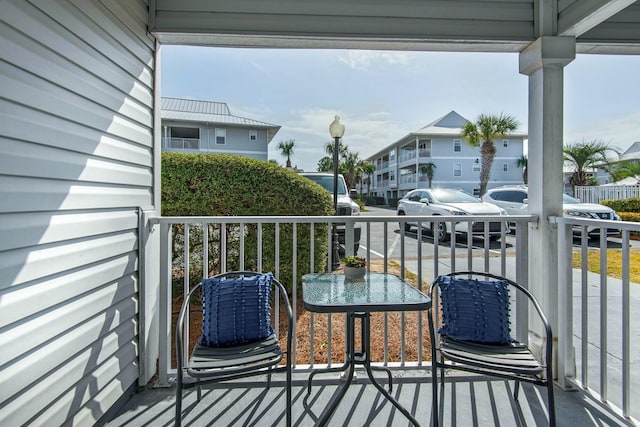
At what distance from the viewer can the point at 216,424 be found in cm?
184

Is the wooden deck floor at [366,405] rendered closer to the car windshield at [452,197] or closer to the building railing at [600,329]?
the building railing at [600,329]

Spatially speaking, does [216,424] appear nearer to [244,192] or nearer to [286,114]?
[244,192]

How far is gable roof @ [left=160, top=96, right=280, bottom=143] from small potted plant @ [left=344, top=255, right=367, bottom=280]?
17.1 metres

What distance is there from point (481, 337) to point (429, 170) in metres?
25.5

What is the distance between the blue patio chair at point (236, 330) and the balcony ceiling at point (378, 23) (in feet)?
5.33

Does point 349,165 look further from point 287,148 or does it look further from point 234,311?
point 234,311

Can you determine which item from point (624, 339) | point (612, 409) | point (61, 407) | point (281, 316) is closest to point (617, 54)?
point (624, 339)

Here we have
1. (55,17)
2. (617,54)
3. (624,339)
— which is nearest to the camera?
(55,17)

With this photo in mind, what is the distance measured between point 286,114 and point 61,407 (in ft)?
54.4

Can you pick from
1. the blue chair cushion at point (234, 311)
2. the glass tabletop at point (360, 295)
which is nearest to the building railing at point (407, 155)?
the glass tabletop at point (360, 295)

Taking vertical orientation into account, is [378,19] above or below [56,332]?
above

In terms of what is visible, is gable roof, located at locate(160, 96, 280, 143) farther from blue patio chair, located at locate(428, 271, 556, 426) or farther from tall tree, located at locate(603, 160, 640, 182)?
blue patio chair, located at locate(428, 271, 556, 426)

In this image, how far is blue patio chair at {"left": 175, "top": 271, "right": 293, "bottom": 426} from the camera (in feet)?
5.34

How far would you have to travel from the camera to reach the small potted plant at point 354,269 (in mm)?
2074
